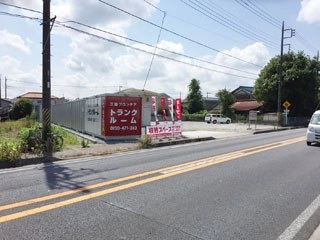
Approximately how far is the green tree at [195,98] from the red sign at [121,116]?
184 feet

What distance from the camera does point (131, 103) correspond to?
23062 millimetres

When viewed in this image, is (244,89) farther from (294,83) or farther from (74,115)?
(74,115)

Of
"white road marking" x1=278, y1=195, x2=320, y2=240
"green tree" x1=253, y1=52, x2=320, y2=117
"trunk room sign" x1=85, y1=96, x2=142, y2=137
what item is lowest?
"white road marking" x1=278, y1=195, x2=320, y2=240

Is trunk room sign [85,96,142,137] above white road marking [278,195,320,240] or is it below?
above

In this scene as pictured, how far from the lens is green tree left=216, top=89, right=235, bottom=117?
67.4m

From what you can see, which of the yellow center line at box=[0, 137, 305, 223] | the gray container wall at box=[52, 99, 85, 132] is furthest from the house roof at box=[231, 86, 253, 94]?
the yellow center line at box=[0, 137, 305, 223]

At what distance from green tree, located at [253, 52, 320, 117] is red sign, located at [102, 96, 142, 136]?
37.7 m

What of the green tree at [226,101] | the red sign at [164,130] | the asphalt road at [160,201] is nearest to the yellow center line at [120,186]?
the asphalt road at [160,201]

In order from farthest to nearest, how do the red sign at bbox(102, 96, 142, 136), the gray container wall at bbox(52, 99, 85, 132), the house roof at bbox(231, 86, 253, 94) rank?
the house roof at bbox(231, 86, 253, 94) → the gray container wall at bbox(52, 99, 85, 132) → the red sign at bbox(102, 96, 142, 136)

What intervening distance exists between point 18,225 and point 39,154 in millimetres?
8903

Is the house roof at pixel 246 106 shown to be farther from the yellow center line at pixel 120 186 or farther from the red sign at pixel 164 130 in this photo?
the yellow center line at pixel 120 186

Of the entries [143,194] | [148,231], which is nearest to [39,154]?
[143,194]

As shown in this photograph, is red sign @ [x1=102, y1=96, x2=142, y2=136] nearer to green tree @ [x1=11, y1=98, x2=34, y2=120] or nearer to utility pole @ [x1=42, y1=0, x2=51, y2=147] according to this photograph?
utility pole @ [x1=42, y1=0, x2=51, y2=147]

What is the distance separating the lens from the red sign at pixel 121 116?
22189 mm
